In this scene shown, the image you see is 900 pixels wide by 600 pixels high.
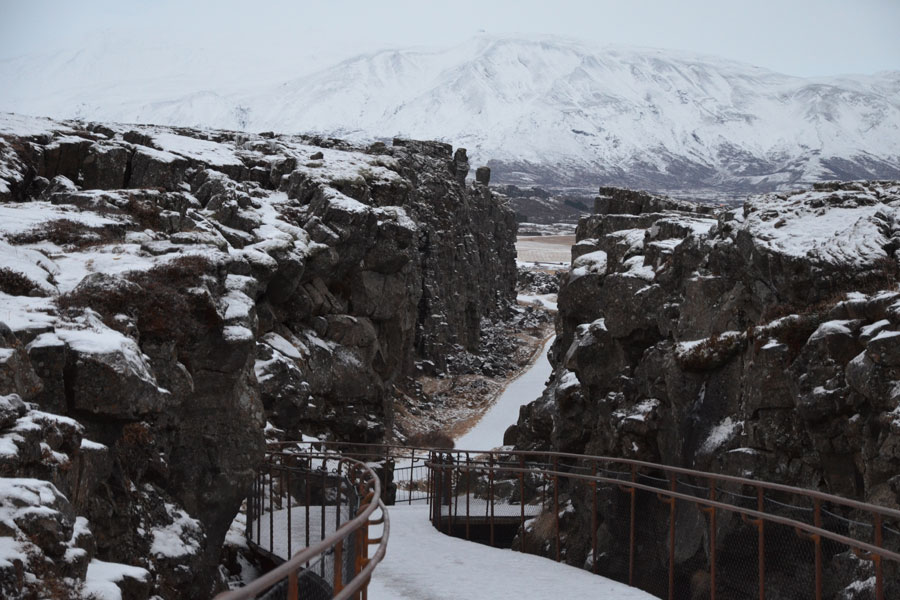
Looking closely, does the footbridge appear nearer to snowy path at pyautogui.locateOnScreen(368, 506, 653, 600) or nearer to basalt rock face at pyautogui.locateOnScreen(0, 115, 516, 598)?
snowy path at pyautogui.locateOnScreen(368, 506, 653, 600)

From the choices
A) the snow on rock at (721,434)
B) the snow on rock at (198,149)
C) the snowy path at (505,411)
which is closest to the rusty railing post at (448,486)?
the snow on rock at (721,434)

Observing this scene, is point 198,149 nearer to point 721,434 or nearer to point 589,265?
point 589,265

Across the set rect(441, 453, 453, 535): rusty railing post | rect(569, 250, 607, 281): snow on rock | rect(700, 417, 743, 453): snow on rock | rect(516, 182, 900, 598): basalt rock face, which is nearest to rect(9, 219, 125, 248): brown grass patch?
rect(441, 453, 453, 535): rusty railing post

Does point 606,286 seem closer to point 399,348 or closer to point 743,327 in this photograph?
point 743,327

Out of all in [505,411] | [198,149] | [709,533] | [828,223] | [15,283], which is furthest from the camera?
[505,411]

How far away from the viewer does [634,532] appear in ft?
49.8

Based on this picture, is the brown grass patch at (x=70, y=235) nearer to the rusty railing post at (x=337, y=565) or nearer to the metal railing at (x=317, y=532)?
the metal railing at (x=317, y=532)

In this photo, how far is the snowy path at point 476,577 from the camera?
12.7 meters

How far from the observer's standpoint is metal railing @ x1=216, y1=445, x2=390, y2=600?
21.9 feet

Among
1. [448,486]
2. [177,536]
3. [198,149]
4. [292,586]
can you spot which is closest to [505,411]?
[198,149]

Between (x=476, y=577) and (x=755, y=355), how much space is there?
28.1 feet

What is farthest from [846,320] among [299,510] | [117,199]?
[117,199]

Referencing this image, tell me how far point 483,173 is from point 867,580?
3604 inches

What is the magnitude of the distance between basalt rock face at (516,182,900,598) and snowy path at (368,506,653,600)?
2.64 m
